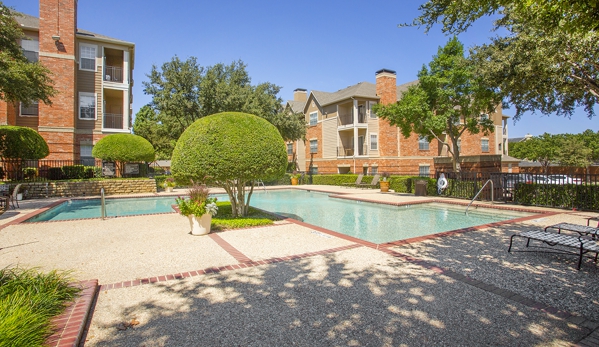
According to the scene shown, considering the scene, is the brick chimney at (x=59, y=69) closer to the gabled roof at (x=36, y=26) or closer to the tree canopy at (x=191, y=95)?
the gabled roof at (x=36, y=26)

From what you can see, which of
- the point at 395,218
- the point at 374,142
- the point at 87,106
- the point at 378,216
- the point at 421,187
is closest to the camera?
the point at 395,218

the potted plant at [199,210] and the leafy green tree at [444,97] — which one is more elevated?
the leafy green tree at [444,97]

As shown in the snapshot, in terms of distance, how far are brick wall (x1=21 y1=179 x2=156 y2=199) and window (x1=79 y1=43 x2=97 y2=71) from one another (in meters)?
9.08

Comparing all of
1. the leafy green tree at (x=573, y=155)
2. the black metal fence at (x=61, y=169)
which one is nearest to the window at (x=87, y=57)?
the black metal fence at (x=61, y=169)

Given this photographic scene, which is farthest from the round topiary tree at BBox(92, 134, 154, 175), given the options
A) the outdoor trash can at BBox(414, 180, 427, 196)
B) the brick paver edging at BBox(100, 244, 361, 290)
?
the brick paver edging at BBox(100, 244, 361, 290)

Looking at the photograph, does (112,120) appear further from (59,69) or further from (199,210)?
(199,210)

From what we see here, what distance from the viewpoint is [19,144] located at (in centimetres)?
1678

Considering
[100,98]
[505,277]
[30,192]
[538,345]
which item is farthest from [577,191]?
[100,98]

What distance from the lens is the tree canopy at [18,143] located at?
16625 mm

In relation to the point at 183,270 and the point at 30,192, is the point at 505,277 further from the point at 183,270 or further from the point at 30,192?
the point at 30,192

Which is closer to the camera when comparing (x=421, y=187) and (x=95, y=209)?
(x=95, y=209)

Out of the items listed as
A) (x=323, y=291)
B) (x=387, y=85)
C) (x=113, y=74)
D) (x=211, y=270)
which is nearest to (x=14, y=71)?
(x=113, y=74)

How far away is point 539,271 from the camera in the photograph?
493 cm

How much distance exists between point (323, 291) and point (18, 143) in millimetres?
20248
